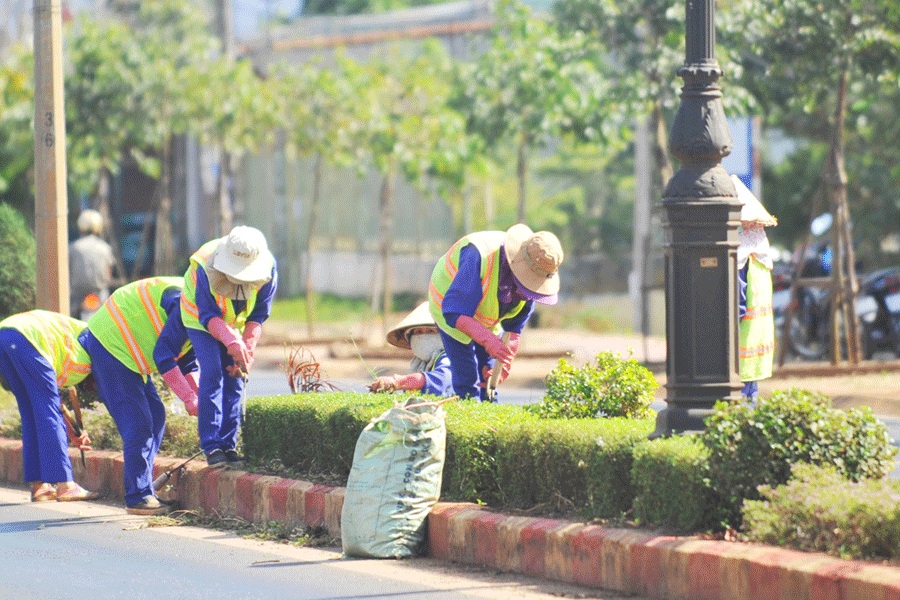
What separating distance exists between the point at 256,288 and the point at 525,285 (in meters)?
1.54

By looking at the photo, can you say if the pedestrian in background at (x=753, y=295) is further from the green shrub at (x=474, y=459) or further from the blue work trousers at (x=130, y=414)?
the blue work trousers at (x=130, y=414)

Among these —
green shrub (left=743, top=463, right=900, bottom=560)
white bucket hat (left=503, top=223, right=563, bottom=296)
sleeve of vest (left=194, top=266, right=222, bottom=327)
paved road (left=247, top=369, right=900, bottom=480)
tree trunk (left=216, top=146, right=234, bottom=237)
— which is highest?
tree trunk (left=216, top=146, right=234, bottom=237)

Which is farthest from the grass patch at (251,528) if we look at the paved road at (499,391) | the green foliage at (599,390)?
the paved road at (499,391)

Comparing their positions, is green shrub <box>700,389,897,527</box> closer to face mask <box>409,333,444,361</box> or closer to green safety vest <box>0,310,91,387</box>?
face mask <box>409,333,444,361</box>

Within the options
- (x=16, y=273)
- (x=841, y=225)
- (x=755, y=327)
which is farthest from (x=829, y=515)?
(x=841, y=225)

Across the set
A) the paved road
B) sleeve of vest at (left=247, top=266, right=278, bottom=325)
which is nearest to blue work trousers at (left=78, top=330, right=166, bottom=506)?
sleeve of vest at (left=247, top=266, right=278, bottom=325)

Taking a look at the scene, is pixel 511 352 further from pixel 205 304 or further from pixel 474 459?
pixel 205 304

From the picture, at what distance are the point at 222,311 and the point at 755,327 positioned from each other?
9.68 ft

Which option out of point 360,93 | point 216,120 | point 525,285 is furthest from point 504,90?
point 525,285

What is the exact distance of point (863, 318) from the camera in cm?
1653

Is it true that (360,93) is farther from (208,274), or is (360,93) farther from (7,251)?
(208,274)

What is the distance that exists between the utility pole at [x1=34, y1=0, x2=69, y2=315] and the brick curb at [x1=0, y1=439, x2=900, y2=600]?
9.59 ft

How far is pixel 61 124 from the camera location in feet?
34.1

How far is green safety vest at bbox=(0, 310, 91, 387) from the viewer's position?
26.8 ft
